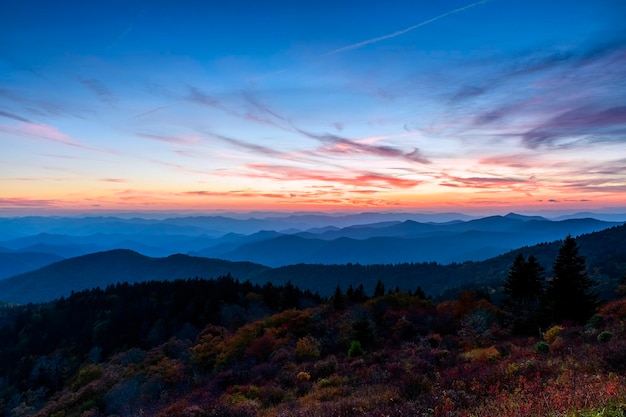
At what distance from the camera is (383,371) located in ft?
51.8

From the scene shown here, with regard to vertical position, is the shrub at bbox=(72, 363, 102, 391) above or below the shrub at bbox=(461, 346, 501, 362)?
below

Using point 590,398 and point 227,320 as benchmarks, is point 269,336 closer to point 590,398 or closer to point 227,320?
point 590,398

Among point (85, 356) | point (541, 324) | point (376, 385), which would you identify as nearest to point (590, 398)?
point (376, 385)

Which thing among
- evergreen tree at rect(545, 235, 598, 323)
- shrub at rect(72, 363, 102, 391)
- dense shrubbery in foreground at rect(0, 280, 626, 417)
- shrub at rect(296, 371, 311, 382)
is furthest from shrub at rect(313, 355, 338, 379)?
shrub at rect(72, 363, 102, 391)

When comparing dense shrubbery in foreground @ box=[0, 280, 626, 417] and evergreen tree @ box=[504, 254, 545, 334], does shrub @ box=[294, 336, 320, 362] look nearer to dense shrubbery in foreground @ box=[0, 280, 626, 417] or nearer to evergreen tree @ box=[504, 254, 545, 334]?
dense shrubbery in foreground @ box=[0, 280, 626, 417]

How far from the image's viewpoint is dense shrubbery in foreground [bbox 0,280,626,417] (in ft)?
30.3

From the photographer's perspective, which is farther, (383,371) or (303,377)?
(303,377)

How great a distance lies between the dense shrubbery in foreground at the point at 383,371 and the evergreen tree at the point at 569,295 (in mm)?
2686

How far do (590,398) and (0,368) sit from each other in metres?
114

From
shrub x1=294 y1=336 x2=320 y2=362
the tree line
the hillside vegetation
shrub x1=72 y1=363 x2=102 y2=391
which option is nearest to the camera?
the hillside vegetation

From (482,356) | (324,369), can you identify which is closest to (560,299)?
(482,356)

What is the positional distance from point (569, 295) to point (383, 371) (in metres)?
21.8

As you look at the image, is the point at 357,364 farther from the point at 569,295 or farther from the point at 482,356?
the point at 569,295

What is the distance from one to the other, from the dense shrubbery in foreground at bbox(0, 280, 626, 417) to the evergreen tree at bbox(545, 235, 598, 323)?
8.81 feet
